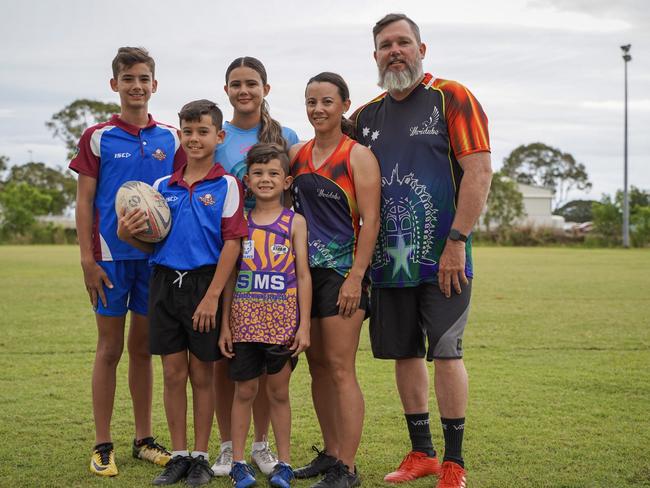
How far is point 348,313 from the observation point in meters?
4.18

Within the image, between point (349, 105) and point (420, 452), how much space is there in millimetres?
2075

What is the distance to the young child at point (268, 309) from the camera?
414 centimetres

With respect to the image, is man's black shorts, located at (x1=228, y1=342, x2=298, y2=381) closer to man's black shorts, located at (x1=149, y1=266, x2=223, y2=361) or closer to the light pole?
man's black shorts, located at (x1=149, y1=266, x2=223, y2=361)

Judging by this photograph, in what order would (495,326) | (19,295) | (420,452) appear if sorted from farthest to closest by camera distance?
(19,295) → (495,326) → (420,452)

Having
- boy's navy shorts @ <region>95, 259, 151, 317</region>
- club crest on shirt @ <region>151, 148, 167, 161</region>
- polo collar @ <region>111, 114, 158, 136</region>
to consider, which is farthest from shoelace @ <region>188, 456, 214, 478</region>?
polo collar @ <region>111, 114, 158, 136</region>

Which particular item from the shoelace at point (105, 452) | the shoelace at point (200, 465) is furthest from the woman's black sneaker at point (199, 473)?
the shoelace at point (105, 452)

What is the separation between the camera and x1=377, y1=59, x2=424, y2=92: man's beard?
4.29 metres

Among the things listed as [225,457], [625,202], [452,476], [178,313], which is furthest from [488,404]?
[625,202]

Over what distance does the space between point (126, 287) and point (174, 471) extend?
1125 millimetres

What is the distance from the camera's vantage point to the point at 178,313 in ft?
13.9

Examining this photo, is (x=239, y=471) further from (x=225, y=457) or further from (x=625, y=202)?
(x=625, y=202)

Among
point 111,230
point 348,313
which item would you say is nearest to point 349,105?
point 348,313

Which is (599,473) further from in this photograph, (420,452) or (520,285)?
(520,285)

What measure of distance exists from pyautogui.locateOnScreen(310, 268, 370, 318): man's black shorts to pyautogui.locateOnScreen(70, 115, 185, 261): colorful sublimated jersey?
3.55ft
